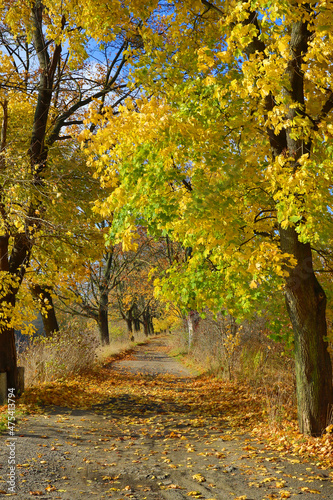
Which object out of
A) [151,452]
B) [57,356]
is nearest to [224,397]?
[151,452]

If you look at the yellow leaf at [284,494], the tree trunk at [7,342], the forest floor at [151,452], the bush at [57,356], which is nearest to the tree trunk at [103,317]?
the bush at [57,356]

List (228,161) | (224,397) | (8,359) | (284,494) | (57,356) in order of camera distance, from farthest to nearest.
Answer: (57,356) < (224,397) < (8,359) < (228,161) < (284,494)

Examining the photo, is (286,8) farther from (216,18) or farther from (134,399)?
(134,399)

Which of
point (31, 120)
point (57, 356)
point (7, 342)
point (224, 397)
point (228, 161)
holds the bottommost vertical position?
point (224, 397)

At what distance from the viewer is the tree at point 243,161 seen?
4934 mm

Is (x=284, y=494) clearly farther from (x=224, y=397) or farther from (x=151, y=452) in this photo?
(x=224, y=397)

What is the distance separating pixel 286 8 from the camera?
170 inches

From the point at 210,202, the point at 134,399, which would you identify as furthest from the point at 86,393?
the point at 210,202

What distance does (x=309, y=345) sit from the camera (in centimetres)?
625

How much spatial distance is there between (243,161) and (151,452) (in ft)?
14.7

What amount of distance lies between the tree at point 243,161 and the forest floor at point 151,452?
55.4 inches

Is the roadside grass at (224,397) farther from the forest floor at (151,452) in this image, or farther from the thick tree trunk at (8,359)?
the thick tree trunk at (8,359)

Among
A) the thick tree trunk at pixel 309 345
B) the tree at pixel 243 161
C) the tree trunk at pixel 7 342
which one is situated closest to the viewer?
the tree at pixel 243 161

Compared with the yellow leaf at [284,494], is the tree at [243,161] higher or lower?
higher
